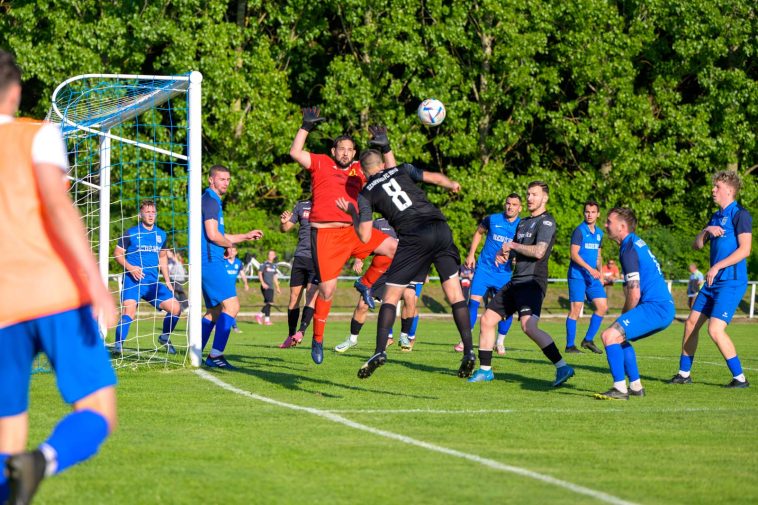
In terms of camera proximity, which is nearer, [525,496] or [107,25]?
[525,496]

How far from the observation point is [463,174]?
34469 mm

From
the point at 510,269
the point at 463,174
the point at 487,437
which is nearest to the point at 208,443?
the point at 487,437

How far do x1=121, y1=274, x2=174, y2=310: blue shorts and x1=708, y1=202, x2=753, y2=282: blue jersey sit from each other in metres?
6.75

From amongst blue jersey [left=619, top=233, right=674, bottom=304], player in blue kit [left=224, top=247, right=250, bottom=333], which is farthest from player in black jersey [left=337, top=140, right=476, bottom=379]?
player in blue kit [left=224, top=247, right=250, bottom=333]

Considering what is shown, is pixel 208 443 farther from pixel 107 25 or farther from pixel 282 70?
pixel 282 70

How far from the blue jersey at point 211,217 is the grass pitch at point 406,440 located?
1316mm

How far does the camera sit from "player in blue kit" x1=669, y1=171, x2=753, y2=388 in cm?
1074

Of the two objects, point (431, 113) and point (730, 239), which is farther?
point (431, 113)

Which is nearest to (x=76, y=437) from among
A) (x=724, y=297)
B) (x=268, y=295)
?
(x=724, y=297)

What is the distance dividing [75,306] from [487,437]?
11.7ft

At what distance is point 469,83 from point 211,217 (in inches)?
941

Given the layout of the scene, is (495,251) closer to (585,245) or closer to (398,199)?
(585,245)

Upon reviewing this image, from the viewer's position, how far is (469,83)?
34.6 meters

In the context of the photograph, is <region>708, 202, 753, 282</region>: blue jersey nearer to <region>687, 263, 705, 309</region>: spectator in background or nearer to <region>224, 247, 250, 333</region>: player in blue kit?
<region>224, 247, 250, 333</region>: player in blue kit
